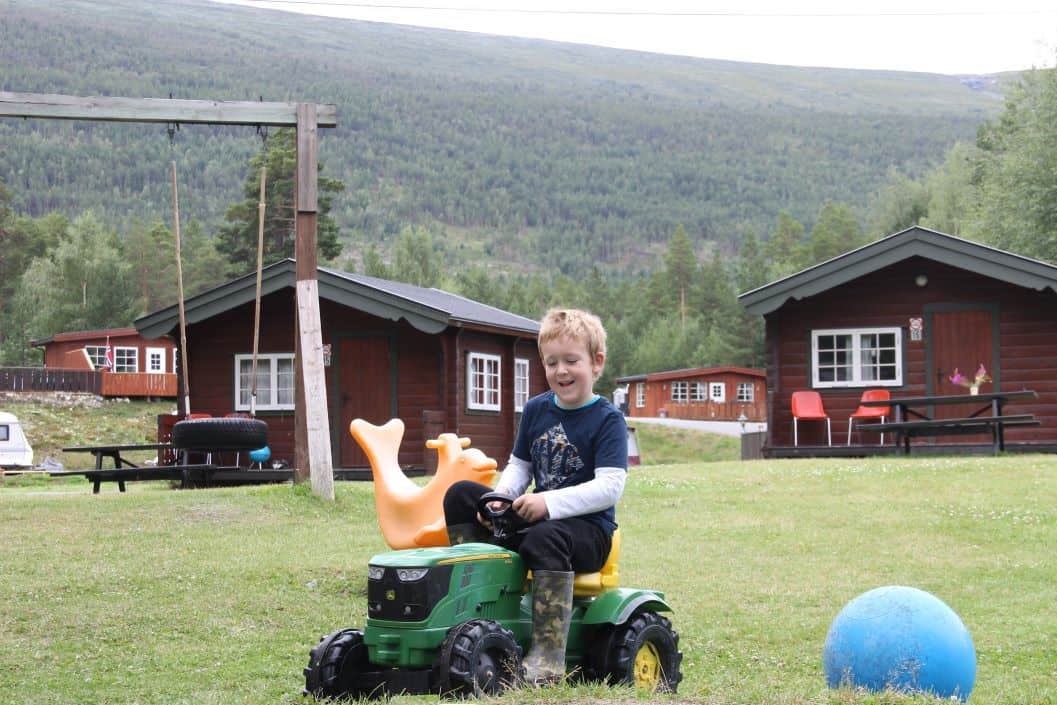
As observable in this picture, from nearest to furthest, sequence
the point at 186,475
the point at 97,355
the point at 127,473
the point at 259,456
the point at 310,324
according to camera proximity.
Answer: the point at 310,324 → the point at 127,473 → the point at 186,475 → the point at 259,456 → the point at 97,355

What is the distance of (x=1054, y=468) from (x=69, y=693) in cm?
1470

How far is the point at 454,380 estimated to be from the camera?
82.2 feet

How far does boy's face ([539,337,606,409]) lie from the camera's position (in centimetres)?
588

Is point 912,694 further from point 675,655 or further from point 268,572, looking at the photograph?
point 268,572

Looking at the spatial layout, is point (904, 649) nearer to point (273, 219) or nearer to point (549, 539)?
point (549, 539)

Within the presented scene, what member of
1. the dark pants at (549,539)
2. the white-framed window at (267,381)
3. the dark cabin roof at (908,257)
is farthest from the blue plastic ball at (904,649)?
the white-framed window at (267,381)

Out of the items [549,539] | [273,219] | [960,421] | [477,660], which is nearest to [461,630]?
[477,660]

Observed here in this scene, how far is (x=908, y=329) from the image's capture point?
984 inches

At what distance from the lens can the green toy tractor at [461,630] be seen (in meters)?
5.44

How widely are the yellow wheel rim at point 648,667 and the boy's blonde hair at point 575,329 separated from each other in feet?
4.66

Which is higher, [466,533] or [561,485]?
[561,485]

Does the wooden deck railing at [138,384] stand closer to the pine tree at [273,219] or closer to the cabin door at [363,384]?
the pine tree at [273,219]

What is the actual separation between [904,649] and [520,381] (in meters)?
22.2

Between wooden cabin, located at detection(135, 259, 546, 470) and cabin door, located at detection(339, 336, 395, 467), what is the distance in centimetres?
2
